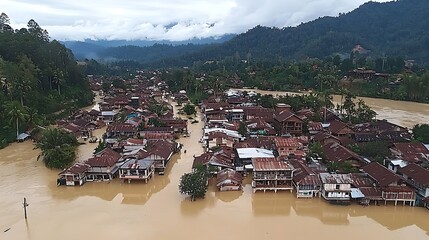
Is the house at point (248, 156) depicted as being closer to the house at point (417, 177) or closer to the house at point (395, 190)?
the house at point (395, 190)

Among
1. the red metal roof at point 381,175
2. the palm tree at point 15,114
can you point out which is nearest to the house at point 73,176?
the palm tree at point 15,114

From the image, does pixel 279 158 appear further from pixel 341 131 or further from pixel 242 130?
pixel 341 131

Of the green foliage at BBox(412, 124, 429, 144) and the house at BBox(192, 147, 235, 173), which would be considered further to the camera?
the green foliage at BBox(412, 124, 429, 144)

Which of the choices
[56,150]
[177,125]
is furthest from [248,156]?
[56,150]

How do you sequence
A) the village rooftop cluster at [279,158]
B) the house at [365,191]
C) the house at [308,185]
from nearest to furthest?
1. the house at [365,191]
2. the village rooftop cluster at [279,158]
3. the house at [308,185]

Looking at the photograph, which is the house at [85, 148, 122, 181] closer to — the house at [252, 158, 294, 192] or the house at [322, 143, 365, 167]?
the house at [252, 158, 294, 192]

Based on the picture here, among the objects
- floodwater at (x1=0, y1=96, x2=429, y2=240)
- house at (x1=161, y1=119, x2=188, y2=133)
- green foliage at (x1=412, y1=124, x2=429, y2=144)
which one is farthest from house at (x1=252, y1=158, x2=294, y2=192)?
house at (x1=161, y1=119, x2=188, y2=133)

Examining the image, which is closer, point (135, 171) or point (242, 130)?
point (135, 171)
